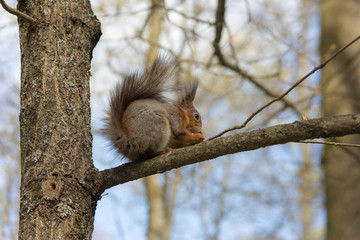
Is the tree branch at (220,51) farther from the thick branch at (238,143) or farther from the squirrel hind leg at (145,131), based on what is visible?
the thick branch at (238,143)

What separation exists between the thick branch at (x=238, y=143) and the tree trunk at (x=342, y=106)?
2616 mm

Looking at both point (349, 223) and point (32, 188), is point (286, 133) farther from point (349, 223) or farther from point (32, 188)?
point (349, 223)

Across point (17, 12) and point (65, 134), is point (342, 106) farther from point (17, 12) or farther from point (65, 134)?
point (17, 12)

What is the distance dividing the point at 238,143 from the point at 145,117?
748mm

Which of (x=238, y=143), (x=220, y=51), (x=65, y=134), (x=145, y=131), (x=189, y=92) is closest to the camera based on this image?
(x=238, y=143)

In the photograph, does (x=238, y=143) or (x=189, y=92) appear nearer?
(x=238, y=143)

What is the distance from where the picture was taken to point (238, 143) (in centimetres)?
167

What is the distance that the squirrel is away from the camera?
88.8 inches

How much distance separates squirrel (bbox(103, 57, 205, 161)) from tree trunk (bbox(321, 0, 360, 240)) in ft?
6.75

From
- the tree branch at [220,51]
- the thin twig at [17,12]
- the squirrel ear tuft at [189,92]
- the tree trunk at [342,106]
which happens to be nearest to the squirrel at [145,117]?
the squirrel ear tuft at [189,92]

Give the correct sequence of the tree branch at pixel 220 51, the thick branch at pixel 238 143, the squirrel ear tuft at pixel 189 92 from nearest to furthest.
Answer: the thick branch at pixel 238 143, the squirrel ear tuft at pixel 189 92, the tree branch at pixel 220 51

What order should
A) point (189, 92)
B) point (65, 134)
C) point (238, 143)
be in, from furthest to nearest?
1. point (189, 92)
2. point (65, 134)
3. point (238, 143)

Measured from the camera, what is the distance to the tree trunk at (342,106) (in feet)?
13.8

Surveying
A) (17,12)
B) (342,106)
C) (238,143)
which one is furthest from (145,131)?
(342,106)
